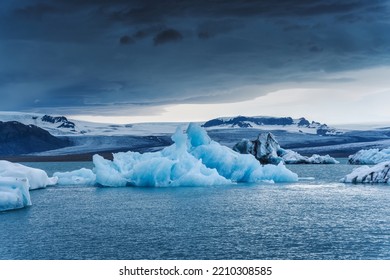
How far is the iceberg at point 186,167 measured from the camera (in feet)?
111

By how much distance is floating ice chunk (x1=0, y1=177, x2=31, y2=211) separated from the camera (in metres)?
23.1

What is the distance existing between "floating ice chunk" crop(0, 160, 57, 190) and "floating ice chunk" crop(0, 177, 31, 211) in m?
5.88

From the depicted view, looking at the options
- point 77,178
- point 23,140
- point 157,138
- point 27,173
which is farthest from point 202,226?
point 23,140

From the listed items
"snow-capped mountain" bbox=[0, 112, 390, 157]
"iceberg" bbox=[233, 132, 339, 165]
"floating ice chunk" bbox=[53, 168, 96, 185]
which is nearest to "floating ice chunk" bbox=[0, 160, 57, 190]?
"floating ice chunk" bbox=[53, 168, 96, 185]

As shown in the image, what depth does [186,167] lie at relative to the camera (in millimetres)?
34250

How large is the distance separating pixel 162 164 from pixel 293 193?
25.3 ft

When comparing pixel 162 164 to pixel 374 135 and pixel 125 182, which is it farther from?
pixel 374 135

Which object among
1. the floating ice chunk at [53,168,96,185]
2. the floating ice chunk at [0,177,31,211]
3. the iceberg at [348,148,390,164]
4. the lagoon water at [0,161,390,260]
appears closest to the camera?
the lagoon water at [0,161,390,260]

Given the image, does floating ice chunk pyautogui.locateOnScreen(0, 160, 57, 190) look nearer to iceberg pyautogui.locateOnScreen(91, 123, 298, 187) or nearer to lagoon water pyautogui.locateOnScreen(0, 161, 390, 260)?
lagoon water pyautogui.locateOnScreen(0, 161, 390, 260)

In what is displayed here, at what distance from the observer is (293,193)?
30.1 metres

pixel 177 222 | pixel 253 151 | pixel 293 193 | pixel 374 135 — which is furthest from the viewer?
pixel 374 135

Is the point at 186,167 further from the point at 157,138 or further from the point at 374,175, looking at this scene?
the point at 157,138
